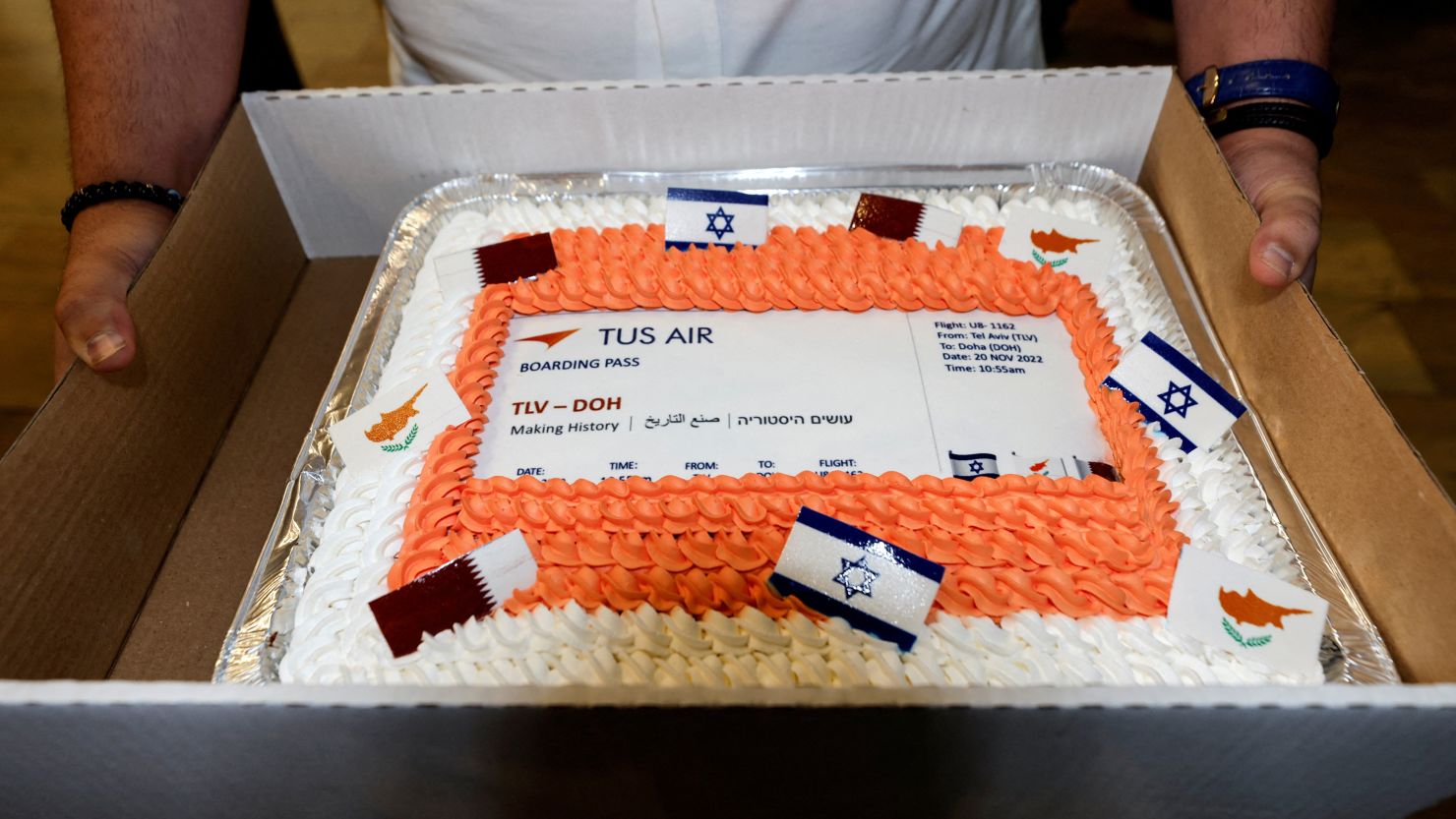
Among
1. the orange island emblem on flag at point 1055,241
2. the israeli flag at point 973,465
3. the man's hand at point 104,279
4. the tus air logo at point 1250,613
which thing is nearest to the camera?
the tus air logo at point 1250,613

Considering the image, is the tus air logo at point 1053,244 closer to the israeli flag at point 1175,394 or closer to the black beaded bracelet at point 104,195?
the israeli flag at point 1175,394

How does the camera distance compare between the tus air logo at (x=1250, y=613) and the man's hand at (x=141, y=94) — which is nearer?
the tus air logo at (x=1250, y=613)

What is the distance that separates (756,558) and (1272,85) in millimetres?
1113

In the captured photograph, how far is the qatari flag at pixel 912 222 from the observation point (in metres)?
1.44

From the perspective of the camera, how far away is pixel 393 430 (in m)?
1.17

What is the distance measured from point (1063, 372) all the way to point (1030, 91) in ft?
1.70

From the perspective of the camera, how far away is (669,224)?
1.41 metres

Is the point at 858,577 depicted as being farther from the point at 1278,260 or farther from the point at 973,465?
the point at 1278,260

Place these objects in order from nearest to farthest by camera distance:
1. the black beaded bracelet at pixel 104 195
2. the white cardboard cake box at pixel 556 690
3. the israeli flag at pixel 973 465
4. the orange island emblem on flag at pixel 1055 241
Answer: the white cardboard cake box at pixel 556 690 < the israeli flag at pixel 973 465 < the black beaded bracelet at pixel 104 195 < the orange island emblem on flag at pixel 1055 241

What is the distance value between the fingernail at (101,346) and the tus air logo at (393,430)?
0.30 metres

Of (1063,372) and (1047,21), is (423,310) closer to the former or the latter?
(1063,372)

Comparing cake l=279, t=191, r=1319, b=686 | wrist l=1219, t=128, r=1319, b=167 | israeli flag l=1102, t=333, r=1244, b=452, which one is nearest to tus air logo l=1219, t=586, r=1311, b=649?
cake l=279, t=191, r=1319, b=686

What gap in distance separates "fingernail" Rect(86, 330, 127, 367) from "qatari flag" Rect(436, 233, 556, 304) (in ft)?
1.47

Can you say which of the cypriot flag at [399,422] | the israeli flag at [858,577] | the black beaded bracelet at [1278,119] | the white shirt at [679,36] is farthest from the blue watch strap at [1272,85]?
the cypriot flag at [399,422]
